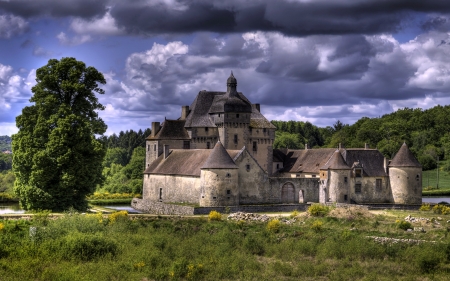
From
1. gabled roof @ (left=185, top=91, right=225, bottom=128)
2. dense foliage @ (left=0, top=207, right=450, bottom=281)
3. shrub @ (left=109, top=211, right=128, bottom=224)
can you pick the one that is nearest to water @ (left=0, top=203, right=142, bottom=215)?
gabled roof @ (left=185, top=91, right=225, bottom=128)

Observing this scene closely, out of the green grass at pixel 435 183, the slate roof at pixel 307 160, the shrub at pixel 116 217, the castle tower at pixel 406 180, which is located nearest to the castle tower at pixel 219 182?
the shrub at pixel 116 217

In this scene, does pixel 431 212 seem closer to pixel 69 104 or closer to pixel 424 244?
pixel 424 244

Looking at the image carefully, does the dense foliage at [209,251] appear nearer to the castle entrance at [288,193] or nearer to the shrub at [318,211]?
the shrub at [318,211]

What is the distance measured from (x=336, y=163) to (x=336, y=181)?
4.73ft

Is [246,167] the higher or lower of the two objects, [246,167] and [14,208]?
the higher

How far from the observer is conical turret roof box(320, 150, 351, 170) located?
55.4 m

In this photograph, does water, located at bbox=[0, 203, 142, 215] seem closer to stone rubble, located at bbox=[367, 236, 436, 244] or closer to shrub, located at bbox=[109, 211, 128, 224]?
shrub, located at bbox=[109, 211, 128, 224]

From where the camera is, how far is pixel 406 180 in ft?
189

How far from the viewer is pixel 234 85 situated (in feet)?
210

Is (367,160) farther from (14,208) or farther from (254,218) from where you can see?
(14,208)

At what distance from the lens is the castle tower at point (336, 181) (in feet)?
181

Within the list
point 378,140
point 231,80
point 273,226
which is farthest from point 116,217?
point 378,140

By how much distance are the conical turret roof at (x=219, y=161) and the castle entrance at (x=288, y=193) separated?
693 cm

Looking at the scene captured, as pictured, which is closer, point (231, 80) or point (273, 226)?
point (273, 226)
